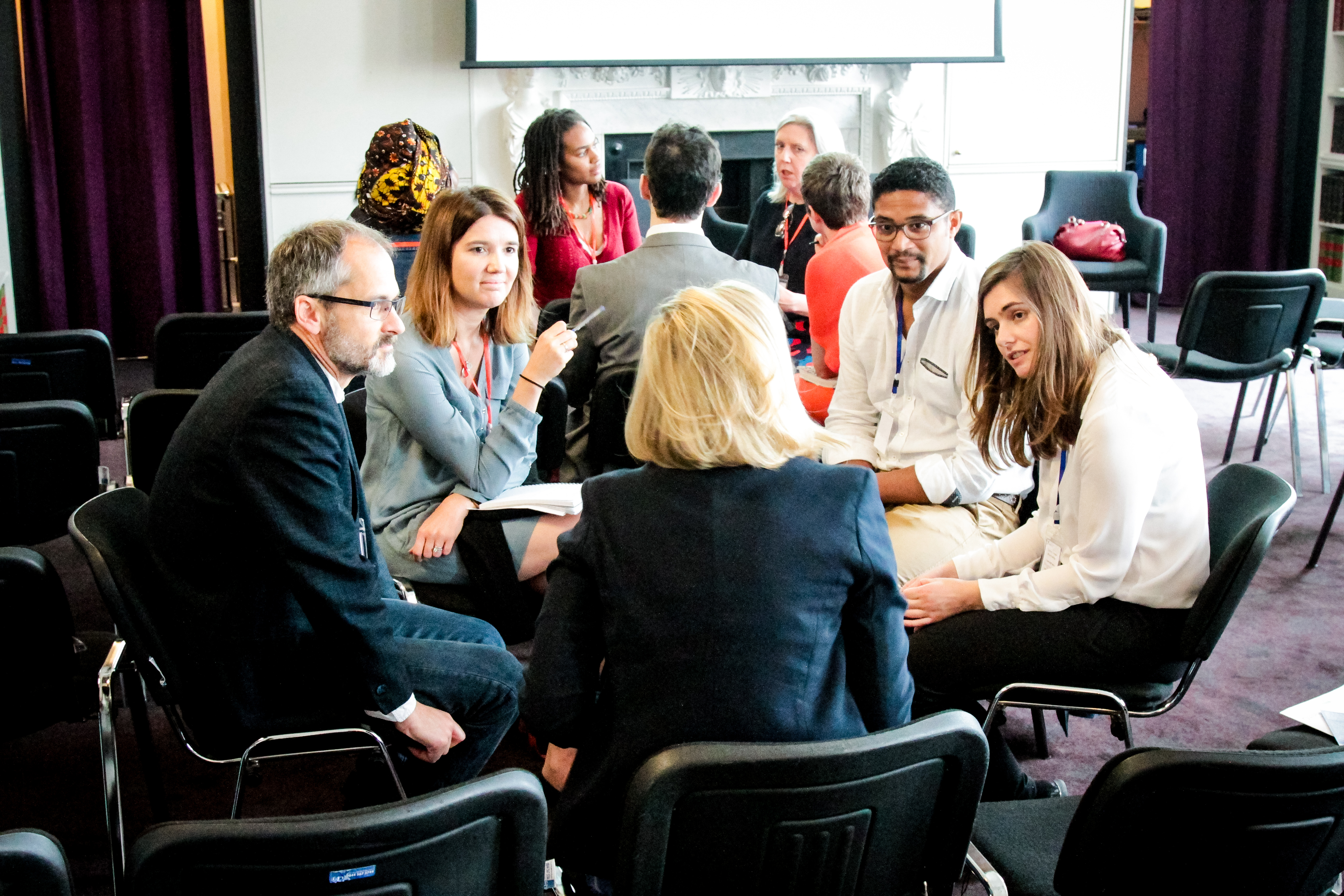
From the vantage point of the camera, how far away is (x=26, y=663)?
2037 millimetres

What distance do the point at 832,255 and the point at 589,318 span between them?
2.30 ft

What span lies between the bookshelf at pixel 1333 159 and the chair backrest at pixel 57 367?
664cm

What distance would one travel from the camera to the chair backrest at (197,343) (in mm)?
3490

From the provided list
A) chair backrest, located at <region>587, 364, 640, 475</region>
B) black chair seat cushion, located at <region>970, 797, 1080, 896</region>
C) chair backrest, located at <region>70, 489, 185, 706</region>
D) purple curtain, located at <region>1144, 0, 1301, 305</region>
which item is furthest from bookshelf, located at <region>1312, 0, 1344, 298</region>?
chair backrest, located at <region>70, 489, 185, 706</region>

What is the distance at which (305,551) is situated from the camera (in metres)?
1.83

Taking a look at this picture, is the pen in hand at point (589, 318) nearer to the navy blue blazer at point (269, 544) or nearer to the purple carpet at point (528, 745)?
the purple carpet at point (528, 745)

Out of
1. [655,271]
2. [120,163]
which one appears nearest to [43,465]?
[655,271]

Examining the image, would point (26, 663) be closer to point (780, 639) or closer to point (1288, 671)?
point (780, 639)

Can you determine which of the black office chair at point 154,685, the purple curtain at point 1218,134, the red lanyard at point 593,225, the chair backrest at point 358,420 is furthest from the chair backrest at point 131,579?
the purple curtain at point 1218,134

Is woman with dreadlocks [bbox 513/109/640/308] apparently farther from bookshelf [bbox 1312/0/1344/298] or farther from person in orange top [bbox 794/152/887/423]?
bookshelf [bbox 1312/0/1344/298]

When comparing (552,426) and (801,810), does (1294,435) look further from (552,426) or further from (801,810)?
(801,810)

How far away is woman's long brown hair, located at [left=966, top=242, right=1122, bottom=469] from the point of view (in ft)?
6.98

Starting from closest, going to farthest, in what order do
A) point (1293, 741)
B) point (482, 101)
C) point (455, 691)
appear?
point (1293, 741) → point (455, 691) → point (482, 101)

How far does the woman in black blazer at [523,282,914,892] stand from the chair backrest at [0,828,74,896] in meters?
0.58
